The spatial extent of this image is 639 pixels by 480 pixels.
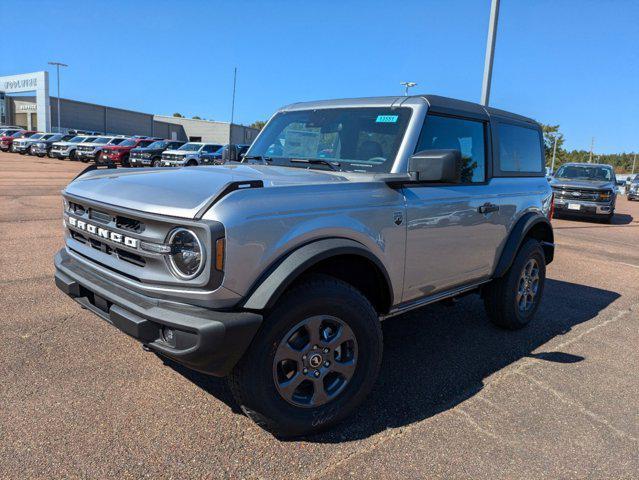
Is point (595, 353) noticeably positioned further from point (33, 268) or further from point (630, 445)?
point (33, 268)

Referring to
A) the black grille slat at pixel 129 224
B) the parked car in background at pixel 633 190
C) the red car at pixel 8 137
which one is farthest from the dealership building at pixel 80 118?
the black grille slat at pixel 129 224

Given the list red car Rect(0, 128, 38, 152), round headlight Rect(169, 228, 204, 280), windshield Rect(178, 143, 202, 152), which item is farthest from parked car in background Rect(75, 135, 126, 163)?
round headlight Rect(169, 228, 204, 280)

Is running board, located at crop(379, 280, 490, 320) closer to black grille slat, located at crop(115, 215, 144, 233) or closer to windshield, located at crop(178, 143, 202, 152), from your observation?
black grille slat, located at crop(115, 215, 144, 233)

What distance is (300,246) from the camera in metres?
2.64

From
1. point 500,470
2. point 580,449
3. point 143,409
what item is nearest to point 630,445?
point 580,449

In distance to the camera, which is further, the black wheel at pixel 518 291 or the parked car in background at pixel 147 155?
the parked car in background at pixel 147 155

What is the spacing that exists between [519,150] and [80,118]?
6743 centimetres

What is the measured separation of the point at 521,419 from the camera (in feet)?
10.3

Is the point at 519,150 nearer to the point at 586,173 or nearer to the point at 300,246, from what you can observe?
the point at 300,246

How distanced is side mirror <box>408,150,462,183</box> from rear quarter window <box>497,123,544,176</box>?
144 cm

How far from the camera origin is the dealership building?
56344 mm

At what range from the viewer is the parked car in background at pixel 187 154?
24484 mm

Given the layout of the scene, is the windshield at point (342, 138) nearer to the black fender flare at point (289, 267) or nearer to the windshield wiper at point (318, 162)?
the windshield wiper at point (318, 162)

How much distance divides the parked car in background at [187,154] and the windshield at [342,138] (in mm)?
20734
